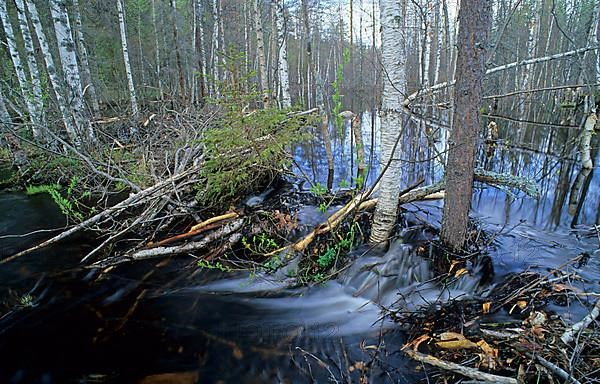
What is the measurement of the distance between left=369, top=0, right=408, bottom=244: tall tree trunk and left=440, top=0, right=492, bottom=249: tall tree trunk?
0.61m

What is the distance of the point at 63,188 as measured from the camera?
26.9 ft

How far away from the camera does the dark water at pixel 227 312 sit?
3.36m

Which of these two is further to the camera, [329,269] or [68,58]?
[68,58]

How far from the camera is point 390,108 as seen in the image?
13.4 feet

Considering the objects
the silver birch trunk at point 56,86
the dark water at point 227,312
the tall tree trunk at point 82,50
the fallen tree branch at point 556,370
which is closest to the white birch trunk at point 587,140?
the dark water at point 227,312

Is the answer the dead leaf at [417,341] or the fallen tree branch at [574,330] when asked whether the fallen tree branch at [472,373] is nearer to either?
the dead leaf at [417,341]

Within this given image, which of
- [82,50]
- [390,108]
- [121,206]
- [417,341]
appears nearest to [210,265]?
[121,206]

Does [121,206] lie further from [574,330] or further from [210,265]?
[574,330]

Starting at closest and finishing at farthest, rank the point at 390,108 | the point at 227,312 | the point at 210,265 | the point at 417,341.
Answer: the point at 417,341 → the point at 390,108 → the point at 227,312 → the point at 210,265

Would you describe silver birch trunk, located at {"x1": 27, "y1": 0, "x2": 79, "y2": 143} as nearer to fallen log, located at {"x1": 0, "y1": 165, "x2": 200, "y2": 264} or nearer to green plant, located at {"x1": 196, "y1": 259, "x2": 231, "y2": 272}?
fallen log, located at {"x1": 0, "y1": 165, "x2": 200, "y2": 264}

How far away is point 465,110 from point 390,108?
877 mm

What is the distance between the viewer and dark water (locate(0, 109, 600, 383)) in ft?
11.0

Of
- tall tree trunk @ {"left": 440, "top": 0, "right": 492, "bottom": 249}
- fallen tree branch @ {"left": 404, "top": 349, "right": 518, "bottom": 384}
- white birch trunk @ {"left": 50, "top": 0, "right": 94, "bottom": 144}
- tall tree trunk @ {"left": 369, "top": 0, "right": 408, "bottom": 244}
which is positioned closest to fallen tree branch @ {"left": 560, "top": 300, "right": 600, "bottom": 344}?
fallen tree branch @ {"left": 404, "top": 349, "right": 518, "bottom": 384}

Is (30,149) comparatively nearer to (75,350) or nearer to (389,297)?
(75,350)
